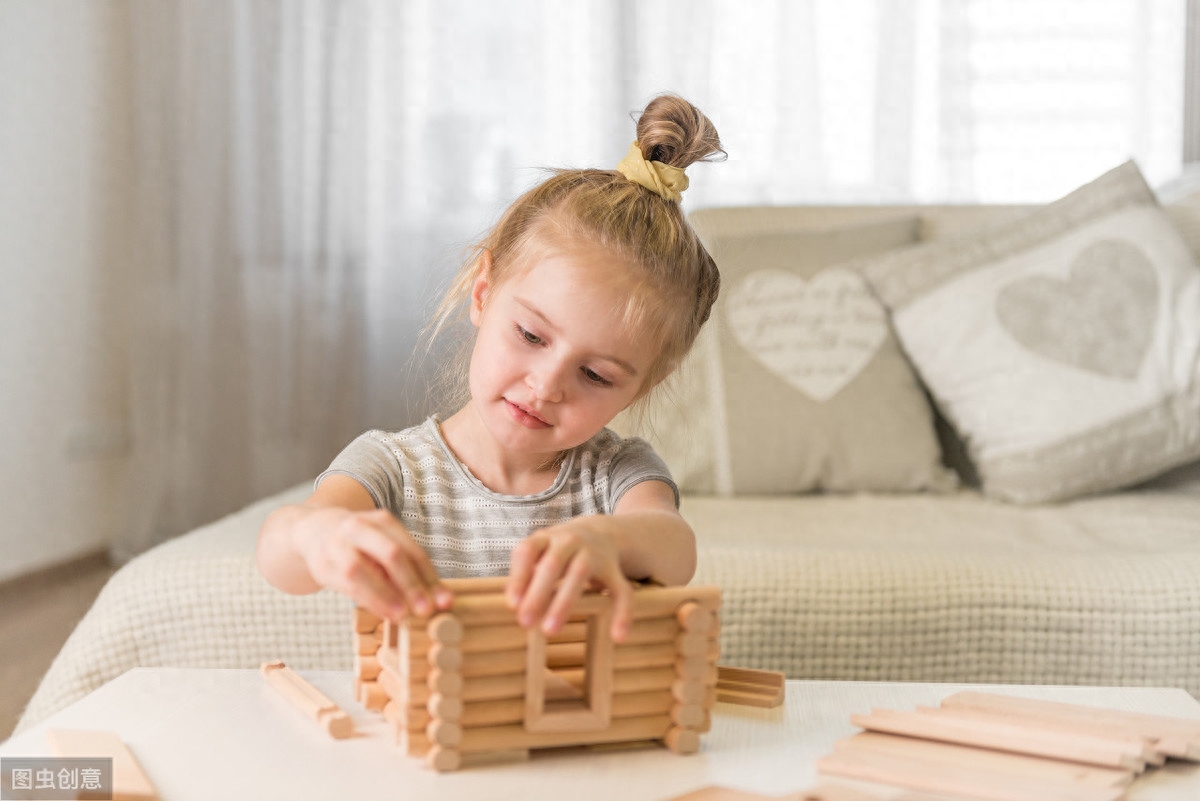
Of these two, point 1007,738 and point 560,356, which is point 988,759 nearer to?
point 1007,738

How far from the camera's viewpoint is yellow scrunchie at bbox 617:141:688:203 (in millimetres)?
899

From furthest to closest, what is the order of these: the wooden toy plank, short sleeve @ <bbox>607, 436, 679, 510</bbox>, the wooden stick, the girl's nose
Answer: short sleeve @ <bbox>607, 436, 679, 510</bbox> < the girl's nose < the wooden stick < the wooden toy plank

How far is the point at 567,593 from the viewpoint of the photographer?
0.59 m

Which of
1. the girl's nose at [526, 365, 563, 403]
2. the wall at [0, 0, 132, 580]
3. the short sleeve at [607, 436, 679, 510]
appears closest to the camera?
the girl's nose at [526, 365, 563, 403]

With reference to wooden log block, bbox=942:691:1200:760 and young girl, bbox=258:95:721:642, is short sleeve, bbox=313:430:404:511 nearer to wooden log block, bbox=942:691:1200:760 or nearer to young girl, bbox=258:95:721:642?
young girl, bbox=258:95:721:642

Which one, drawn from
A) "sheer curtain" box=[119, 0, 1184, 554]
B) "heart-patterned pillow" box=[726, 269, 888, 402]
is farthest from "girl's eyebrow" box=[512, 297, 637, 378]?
"sheer curtain" box=[119, 0, 1184, 554]

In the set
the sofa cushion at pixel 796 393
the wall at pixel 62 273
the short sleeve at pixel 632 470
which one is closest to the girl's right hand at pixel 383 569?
the short sleeve at pixel 632 470

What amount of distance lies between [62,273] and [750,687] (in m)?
2.15

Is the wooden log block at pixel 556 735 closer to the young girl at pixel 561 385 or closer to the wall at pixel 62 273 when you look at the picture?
the young girl at pixel 561 385

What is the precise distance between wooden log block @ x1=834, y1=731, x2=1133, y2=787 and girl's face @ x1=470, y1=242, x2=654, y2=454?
1.00 feet

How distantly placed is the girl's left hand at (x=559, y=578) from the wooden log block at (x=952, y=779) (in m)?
0.14

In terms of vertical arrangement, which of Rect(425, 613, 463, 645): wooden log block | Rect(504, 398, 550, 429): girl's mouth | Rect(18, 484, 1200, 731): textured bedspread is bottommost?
Rect(18, 484, 1200, 731): textured bedspread

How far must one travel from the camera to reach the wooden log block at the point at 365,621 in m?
0.69

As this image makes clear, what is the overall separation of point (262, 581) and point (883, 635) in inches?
24.5
